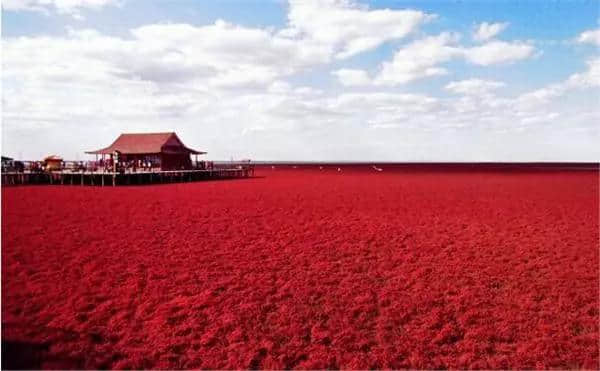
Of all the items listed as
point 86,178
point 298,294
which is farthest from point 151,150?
point 298,294

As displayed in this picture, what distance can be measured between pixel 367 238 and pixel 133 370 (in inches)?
321

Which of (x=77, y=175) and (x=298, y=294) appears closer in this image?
(x=298, y=294)

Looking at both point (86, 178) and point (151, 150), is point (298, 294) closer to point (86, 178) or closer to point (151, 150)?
point (86, 178)

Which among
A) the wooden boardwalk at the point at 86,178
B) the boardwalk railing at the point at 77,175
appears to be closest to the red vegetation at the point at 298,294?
the wooden boardwalk at the point at 86,178

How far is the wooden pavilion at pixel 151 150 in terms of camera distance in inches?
1548

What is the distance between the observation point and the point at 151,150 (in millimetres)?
39031

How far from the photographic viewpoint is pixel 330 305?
24.6 ft

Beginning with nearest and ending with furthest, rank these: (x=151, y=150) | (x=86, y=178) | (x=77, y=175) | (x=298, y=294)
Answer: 1. (x=298, y=294)
2. (x=77, y=175)
3. (x=86, y=178)
4. (x=151, y=150)

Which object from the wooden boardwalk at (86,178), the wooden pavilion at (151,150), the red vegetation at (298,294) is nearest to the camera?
the red vegetation at (298,294)

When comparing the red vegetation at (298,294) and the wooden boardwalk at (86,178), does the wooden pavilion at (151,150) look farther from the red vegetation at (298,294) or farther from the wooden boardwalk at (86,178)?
the red vegetation at (298,294)

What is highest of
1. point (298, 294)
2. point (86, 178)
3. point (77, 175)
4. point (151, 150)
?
point (151, 150)

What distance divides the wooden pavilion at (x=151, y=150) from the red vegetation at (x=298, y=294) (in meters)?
25.1

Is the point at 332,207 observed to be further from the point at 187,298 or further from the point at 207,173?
the point at 207,173

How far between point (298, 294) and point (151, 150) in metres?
34.5
